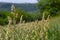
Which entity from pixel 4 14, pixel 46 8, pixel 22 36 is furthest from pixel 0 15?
pixel 22 36

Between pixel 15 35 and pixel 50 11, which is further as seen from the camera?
pixel 50 11

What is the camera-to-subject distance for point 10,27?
2.62 meters

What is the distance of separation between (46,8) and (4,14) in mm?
2874

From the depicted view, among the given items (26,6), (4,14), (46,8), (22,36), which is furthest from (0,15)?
(22,36)

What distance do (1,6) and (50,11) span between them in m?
3.24

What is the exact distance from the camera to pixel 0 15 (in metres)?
16.6

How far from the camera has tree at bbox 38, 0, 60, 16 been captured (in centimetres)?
1665

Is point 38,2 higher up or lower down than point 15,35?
lower down

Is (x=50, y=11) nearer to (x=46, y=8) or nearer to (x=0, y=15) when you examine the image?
(x=46, y=8)

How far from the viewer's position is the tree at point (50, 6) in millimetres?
16653

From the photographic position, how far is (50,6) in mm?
17094

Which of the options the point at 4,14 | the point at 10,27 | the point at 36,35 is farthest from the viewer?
the point at 4,14

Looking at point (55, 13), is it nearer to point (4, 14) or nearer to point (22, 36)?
point (4, 14)

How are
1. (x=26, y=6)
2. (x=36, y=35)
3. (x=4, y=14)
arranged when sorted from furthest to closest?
1. (x=26, y=6)
2. (x=4, y=14)
3. (x=36, y=35)
